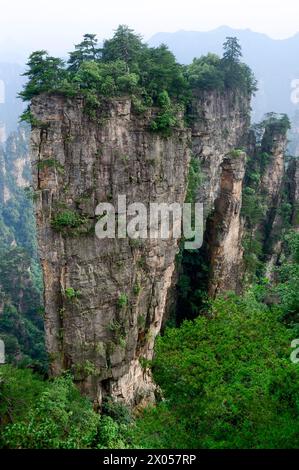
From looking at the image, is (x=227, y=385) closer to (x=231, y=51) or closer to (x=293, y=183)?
(x=231, y=51)

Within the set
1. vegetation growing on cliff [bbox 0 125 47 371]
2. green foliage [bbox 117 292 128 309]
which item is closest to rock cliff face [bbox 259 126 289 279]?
vegetation growing on cliff [bbox 0 125 47 371]

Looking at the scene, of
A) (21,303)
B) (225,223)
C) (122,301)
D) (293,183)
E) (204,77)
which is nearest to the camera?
(122,301)

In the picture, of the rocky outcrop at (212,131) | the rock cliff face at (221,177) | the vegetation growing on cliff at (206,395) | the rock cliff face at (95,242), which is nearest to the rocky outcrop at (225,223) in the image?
the rock cliff face at (221,177)

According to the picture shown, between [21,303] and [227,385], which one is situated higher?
[227,385]

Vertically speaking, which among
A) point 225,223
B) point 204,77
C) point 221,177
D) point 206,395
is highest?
point 204,77

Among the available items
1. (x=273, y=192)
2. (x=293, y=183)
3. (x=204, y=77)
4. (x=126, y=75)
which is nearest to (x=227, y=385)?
(x=126, y=75)

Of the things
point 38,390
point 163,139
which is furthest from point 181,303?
point 38,390

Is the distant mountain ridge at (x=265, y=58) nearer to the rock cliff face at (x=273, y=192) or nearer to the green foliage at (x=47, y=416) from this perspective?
the rock cliff face at (x=273, y=192)
